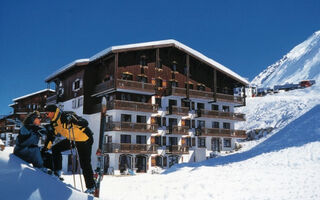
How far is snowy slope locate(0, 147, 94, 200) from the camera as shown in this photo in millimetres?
3990

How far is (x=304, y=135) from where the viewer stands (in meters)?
20.7

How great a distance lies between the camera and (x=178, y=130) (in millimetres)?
34219

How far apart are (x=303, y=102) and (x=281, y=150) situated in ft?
128

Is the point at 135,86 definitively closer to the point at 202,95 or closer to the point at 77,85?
the point at 77,85

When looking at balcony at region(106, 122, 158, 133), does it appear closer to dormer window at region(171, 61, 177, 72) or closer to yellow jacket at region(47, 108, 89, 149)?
dormer window at region(171, 61, 177, 72)

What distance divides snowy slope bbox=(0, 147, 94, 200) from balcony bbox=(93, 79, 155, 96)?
25.8 metres

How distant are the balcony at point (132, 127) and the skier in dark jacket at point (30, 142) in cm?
2454

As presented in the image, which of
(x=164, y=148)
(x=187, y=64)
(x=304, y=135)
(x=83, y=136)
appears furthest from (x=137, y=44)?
(x=83, y=136)

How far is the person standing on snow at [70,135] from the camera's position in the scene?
17.6 ft

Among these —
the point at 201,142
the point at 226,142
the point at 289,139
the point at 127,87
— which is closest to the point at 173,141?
the point at 201,142

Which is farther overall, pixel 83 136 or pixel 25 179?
pixel 83 136

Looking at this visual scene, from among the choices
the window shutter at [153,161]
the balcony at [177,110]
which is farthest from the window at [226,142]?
the window shutter at [153,161]

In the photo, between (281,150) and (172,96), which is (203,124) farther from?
(281,150)

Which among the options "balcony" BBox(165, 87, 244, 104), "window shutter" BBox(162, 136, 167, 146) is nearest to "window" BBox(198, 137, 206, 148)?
"balcony" BBox(165, 87, 244, 104)
